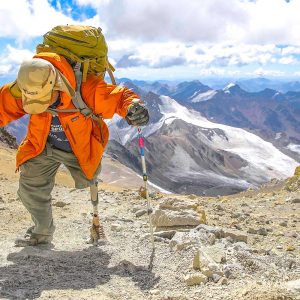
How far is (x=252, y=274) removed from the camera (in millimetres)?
5309

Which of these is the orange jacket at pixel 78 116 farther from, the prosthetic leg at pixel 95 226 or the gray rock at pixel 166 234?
the gray rock at pixel 166 234

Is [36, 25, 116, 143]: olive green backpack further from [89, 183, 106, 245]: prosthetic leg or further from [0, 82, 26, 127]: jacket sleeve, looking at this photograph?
[89, 183, 106, 245]: prosthetic leg

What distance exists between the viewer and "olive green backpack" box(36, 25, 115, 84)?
5.99m

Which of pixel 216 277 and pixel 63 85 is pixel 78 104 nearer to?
pixel 63 85

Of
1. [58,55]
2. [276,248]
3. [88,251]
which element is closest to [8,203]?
[88,251]

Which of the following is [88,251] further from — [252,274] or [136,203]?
[136,203]

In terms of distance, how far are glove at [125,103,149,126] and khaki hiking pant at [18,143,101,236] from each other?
51.8 inches

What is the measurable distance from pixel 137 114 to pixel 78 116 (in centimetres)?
89

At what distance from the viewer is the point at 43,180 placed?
655cm

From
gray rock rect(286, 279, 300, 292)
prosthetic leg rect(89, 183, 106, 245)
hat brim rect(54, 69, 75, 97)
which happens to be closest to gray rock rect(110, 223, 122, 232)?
→ prosthetic leg rect(89, 183, 106, 245)

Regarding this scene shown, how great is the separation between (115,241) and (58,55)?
2974 mm

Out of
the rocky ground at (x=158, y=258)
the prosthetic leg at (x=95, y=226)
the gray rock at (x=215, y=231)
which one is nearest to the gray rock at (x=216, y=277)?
the rocky ground at (x=158, y=258)

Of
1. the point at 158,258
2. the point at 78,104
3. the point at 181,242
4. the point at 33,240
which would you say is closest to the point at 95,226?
the point at 33,240

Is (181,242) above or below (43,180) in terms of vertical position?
below
